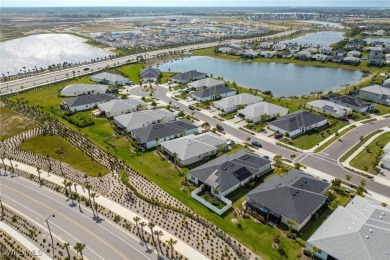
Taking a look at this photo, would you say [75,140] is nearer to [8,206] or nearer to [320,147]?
[8,206]

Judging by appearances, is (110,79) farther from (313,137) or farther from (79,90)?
(313,137)

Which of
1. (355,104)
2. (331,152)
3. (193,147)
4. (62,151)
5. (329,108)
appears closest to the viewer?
(193,147)

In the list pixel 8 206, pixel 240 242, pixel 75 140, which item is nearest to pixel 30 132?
pixel 75 140

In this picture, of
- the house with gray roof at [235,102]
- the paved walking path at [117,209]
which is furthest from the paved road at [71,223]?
the house with gray roof at [235,102]

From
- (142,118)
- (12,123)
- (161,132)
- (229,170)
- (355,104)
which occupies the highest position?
(229,170)

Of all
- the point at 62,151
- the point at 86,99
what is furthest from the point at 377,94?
the point at 62,151

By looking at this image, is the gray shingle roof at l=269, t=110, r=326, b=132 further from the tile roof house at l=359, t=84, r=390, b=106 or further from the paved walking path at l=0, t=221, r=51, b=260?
the paved walking path at l=0, t=221, r=51, b=260
